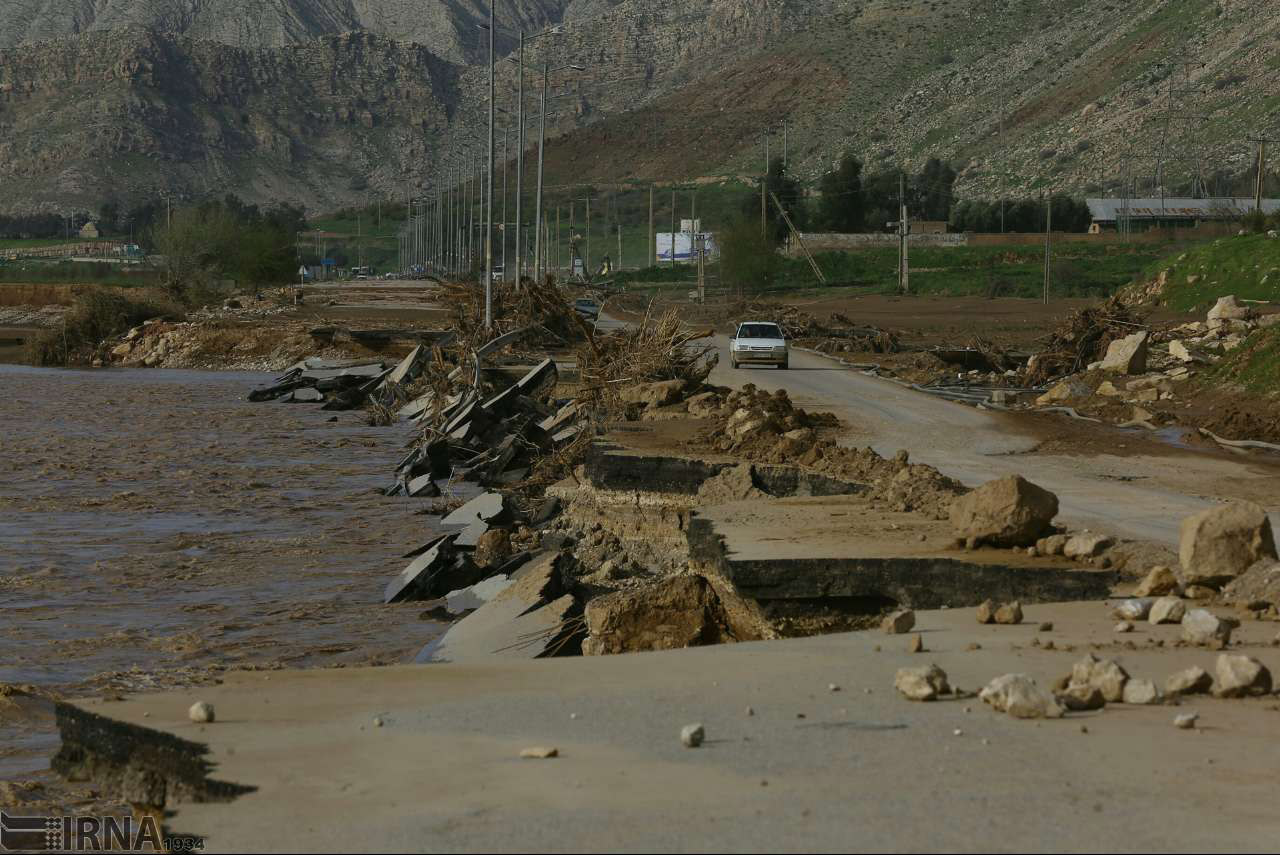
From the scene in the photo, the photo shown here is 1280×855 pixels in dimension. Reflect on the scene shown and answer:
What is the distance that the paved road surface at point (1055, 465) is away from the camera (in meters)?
16.1

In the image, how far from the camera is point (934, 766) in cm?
729

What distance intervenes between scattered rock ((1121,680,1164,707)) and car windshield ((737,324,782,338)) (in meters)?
34.3

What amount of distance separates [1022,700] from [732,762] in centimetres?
161

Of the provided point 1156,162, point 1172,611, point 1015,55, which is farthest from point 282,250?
point 1172,611

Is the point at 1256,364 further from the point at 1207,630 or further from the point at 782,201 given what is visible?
the point at 782,201

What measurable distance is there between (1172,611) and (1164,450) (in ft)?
44.0

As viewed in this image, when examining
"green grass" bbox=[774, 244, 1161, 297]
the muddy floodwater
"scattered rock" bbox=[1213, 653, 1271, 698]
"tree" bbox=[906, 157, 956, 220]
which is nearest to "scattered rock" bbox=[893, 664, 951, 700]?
"scattered rock" bbox=[1213, 653, 1271, 698]

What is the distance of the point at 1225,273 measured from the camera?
1925 inches

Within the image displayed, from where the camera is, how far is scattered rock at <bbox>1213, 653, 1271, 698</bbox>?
27.9ft

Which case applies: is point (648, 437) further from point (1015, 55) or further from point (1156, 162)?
point (1015, 55)

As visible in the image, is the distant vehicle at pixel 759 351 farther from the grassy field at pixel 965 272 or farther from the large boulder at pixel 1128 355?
the grassy field at pixel 965 272

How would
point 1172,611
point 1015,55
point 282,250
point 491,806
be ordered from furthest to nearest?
point 1015,55 → point 282,250 → point 1172,611 → point 491,806

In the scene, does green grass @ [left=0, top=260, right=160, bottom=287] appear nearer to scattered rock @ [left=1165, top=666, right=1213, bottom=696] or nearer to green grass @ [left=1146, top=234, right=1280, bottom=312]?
green grass @ [left=1146, top=234, right=1280, bottom=312]

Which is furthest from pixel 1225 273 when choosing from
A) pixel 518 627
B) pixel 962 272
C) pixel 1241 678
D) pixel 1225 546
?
pixel 962 272
